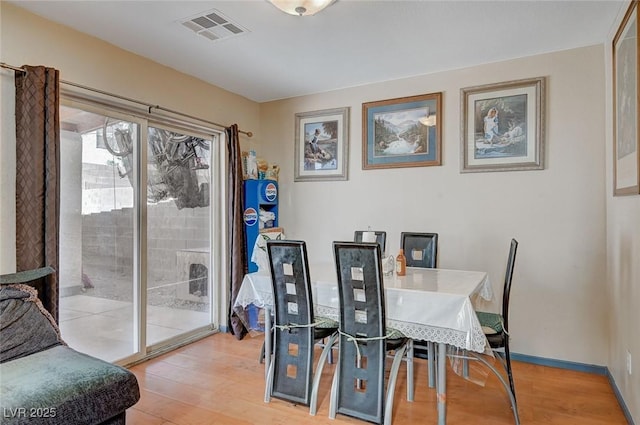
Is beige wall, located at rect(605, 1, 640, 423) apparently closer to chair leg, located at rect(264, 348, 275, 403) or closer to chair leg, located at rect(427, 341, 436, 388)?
chair leg, located at rect(427, 341, 436, 388)

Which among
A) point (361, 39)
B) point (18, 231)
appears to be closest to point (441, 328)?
point (361, 39)

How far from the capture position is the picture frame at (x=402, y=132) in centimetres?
358

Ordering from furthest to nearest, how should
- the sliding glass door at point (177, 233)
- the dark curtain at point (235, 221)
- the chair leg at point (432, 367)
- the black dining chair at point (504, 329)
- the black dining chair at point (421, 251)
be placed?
the dark curtain at point (235, 221) < the sliding glass door at point (177, 233) < the black dining chair at point (421, 251) < the chair leg at point (432, 367) < the black dining chair at point (504, 329)

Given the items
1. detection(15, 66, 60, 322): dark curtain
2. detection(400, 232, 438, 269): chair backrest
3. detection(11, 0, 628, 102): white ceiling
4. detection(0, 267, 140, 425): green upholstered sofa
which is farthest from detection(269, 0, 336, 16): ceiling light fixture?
detection(0, 267, 140, 425): green upholstered sofa

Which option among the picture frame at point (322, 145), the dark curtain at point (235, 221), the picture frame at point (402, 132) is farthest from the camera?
the picture frame at point (322, 145)

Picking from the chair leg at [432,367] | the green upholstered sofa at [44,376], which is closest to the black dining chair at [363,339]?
the chair leg at [432,367]

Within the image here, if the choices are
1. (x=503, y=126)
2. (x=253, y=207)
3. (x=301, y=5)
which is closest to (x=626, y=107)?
(x=503, y=126)

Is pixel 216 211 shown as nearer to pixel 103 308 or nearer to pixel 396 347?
pixel 103 308

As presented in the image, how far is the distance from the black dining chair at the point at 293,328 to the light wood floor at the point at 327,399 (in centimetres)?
11

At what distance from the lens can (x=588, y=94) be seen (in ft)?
9.89

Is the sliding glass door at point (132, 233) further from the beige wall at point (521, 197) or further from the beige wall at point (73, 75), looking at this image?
the beige wall at point (521, 197)

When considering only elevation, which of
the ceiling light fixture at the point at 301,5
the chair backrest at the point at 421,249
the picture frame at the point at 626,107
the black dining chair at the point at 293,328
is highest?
the ceiling light fixture at the point at 301,5

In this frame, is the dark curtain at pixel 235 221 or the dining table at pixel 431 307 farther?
the dark curtain at pixel 235 221

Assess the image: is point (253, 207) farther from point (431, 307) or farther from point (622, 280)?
point (622, 280)
